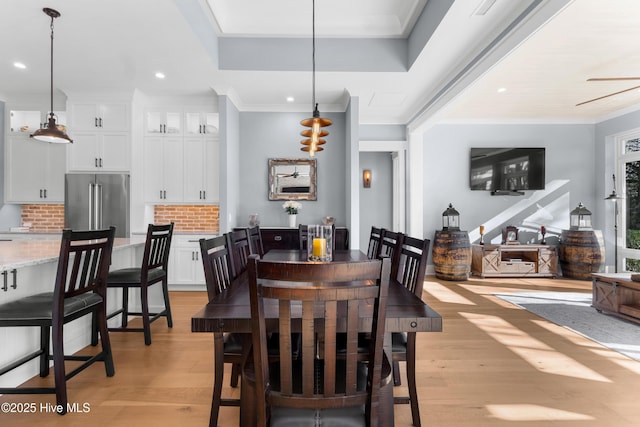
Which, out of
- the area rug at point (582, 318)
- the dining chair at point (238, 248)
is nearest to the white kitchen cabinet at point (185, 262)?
the dining chair at point (238, 248)

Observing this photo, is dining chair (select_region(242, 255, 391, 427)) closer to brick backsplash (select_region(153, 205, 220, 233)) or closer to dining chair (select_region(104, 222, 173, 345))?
dining chair (select_region(104, 222, 173, 345))

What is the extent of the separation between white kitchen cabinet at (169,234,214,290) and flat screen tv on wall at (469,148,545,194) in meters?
4.78

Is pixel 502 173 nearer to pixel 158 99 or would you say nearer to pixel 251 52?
pixel 251 52

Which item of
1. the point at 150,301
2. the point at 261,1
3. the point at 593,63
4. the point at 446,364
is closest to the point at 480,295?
the point at 446,364

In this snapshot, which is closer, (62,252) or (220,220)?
(62,252)

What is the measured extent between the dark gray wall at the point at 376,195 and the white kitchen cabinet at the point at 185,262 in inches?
139

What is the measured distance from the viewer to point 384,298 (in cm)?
102

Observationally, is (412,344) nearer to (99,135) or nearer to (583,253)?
(99,135)

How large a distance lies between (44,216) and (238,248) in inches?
177

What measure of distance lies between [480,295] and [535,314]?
2.91 ft

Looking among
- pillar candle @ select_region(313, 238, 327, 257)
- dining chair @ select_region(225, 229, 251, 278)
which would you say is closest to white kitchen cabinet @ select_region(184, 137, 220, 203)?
dining chair @ select_region(225, 229, 251, 278)

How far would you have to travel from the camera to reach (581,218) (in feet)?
18.7

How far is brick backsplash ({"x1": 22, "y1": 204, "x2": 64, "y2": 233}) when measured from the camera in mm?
5098

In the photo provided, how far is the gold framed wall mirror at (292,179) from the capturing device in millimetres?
5215
